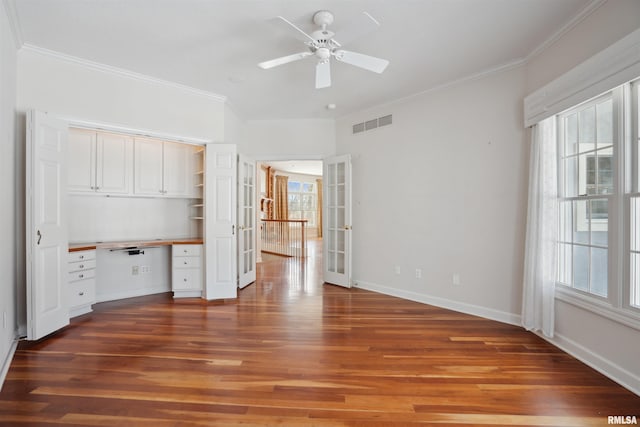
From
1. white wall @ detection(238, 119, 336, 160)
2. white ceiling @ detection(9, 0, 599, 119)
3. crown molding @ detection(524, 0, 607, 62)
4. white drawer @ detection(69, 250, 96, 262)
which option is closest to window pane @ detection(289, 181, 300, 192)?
white wall @ detection(238, 119, 336, 160)

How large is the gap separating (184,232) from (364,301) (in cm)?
313

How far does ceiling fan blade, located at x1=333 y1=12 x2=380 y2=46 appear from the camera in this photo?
7.22 feet

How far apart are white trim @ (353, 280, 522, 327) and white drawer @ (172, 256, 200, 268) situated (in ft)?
8.55

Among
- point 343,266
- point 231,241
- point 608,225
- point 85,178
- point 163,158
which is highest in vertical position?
point 163,158

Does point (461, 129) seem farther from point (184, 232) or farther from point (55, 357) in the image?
point (55, 357)

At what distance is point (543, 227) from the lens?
3.03m

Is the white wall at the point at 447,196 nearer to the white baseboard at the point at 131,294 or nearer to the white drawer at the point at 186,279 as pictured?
the white drawer at the point at 186,279

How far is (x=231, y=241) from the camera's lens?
451 cm

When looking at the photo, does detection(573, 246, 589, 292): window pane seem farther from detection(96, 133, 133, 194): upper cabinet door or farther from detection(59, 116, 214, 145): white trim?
detection(96, 133, 133, 194): upper cabinet door

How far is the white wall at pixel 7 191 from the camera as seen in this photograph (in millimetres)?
2477

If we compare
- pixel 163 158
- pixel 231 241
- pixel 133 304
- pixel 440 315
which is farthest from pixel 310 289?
pixel 163 158

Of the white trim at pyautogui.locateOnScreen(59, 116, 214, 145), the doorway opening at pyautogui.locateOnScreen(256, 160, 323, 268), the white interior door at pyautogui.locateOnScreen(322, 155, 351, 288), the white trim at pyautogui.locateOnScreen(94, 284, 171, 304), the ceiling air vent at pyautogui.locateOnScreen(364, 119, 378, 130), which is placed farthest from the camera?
the doorway opening at pyautogui.locateOnScreen(256, 160, 323, 268)

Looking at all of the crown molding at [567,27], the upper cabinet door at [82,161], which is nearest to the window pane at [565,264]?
the crown molding at [567,27]

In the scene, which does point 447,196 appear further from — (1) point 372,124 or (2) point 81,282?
(2) point 81,282
